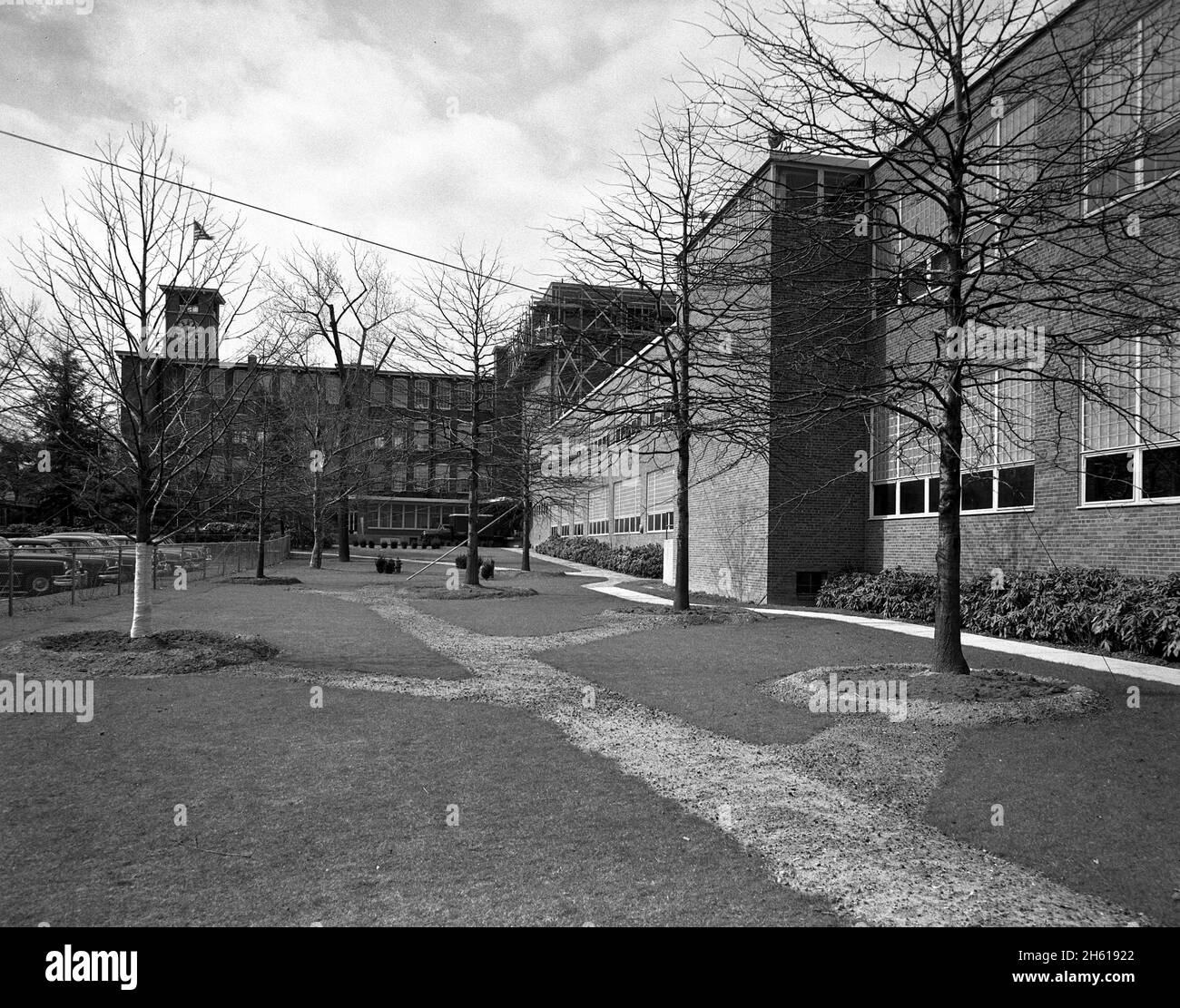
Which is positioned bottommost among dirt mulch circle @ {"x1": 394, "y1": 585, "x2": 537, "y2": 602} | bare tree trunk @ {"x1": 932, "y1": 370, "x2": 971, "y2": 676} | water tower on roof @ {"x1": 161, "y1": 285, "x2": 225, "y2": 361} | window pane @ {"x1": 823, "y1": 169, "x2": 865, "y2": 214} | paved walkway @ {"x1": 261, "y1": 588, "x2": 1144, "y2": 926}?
dirt mulch circle @ {"x1": 394, "y1": 585, "x2": 537, "y2": 602}

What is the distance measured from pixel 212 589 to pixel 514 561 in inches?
810

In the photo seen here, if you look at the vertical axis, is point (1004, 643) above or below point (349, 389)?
below

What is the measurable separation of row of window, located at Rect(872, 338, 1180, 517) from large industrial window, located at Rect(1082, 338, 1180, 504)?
1 cm

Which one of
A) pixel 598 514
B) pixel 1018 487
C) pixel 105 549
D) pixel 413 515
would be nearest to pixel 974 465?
pixel 1018 487

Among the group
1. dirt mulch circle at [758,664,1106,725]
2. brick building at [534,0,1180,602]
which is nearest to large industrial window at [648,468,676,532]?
brick building at [534,0,1180,602]

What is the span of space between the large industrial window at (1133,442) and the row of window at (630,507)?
43.8 ft

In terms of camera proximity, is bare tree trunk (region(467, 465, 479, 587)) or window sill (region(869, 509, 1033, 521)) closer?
window sill (region(869, 509, 1033, 521))

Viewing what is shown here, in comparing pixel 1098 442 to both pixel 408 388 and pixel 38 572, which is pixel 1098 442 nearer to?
pixel 408 388

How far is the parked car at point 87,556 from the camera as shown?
21719 mm

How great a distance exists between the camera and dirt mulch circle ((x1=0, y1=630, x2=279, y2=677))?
10.4 meters

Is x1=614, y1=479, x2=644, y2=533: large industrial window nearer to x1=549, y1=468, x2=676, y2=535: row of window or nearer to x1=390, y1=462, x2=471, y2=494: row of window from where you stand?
x1=549, y1=468, x2=676, y2=535: row of window

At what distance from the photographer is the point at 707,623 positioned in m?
16.4

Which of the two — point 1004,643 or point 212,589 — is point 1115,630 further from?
point 212,589
